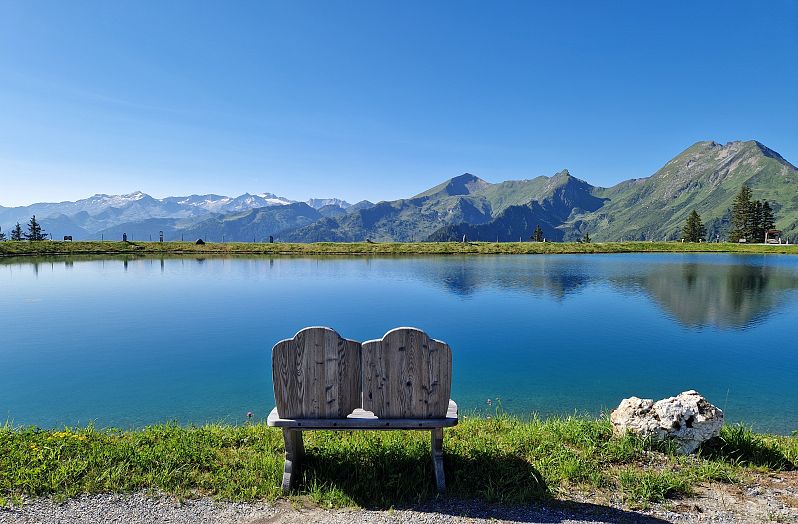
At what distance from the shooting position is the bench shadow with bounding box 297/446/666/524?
231 inches

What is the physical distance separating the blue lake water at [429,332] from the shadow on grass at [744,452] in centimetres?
603

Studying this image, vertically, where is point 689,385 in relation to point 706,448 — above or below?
below

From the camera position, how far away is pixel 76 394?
50.6 feet

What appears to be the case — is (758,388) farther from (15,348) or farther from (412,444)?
(15,348)

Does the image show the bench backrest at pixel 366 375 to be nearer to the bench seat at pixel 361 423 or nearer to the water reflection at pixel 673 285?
the bench seat at pixel 361 423

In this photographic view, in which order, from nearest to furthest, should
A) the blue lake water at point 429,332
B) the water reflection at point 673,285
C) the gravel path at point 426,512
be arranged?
the gravel path at point 426,512
the blue lake water at point 429,332
the water reflection at point 673,285

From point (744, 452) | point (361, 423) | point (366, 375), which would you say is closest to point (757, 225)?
point (744, 452)

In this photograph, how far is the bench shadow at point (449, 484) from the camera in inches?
231

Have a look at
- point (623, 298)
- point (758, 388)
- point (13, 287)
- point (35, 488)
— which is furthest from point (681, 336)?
point (13, 287)

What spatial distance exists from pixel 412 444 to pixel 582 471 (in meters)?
2.80

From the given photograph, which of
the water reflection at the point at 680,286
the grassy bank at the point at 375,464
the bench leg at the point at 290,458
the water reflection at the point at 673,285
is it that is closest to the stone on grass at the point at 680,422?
the grassy bank at the point at 375,464

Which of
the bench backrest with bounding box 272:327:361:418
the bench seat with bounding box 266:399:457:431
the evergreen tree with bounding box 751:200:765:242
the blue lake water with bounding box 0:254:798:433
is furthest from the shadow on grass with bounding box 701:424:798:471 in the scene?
the evergreen tree with bounding box 751:200:765:242

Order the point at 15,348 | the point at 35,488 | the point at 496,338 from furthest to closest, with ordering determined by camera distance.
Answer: the point at 496,338 → the point at 15,348 → the point at 35,488

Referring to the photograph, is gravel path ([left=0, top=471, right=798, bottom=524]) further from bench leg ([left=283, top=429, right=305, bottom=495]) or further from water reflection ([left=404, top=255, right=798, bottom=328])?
water reflection ([left=404, top=255, right=798, bottom=328])
